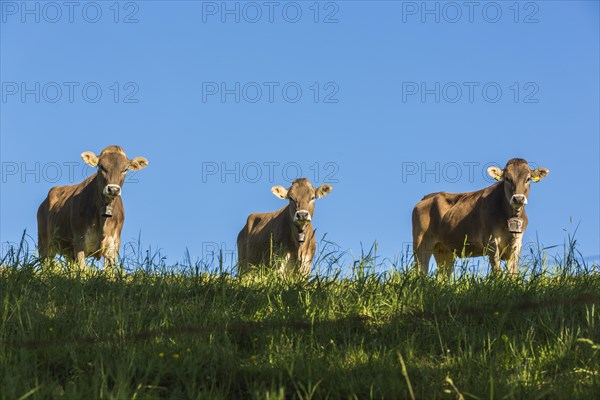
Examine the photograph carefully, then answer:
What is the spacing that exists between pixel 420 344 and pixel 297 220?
10.00m

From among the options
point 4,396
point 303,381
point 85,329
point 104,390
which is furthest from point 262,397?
point 85,329

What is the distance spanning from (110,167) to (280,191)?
3.74m

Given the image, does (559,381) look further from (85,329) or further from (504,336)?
(85,329)

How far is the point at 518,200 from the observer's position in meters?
16.8

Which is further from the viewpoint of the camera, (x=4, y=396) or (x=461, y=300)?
(x=461, y=300)

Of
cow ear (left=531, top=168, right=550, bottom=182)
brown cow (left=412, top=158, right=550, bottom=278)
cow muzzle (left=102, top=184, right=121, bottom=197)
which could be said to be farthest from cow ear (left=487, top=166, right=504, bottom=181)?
cow muzzle (left=102, top=184, right=121, bottom=197)

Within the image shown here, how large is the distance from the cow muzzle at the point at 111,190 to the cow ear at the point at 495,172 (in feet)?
23.6

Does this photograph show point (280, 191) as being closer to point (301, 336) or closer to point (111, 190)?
point (111, 190)

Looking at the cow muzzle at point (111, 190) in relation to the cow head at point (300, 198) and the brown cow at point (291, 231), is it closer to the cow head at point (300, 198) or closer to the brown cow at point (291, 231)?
the brown cow at point (291, 231)

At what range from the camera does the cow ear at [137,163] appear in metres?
17.0

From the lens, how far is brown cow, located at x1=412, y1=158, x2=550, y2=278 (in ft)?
55.6

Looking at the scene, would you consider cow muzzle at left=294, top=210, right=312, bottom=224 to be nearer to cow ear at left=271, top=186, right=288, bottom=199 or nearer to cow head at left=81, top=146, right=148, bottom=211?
cow ear at left=271, top=186, right=288, bottom=199

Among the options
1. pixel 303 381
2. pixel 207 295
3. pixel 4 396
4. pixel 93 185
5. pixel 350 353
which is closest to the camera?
pixel 4 396

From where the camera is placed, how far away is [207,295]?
337 inches
